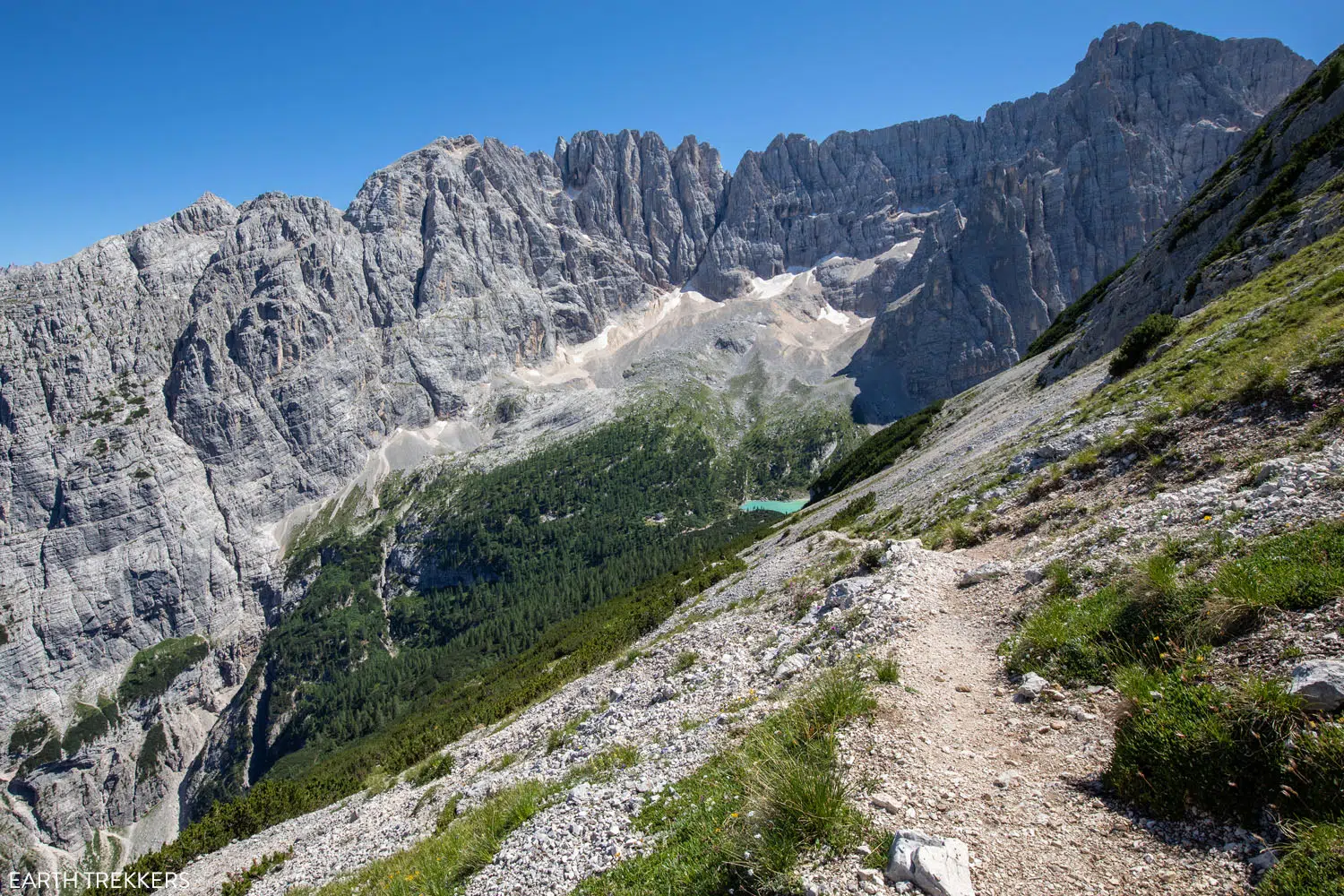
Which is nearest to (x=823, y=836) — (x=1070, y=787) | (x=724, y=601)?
(x=1070, y=787)

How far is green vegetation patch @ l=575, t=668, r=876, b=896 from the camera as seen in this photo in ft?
19.2

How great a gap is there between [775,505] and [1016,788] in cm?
15911

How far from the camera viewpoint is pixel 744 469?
612 ft

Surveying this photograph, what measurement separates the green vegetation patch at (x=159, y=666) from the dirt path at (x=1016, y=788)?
665 ft

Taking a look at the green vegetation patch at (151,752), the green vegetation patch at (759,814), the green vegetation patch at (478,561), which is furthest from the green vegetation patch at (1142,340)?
the green vegetation patch at (151,752)

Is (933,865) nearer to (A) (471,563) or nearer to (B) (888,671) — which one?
(B) (888,671)

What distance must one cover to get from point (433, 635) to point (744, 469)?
103m

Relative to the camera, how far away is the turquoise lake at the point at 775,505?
6072 inches

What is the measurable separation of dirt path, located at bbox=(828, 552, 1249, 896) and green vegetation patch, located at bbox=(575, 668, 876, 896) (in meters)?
0.51

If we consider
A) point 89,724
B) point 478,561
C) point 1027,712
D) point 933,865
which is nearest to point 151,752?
Result: point 89,724

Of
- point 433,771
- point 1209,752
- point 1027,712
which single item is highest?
point 1209,752

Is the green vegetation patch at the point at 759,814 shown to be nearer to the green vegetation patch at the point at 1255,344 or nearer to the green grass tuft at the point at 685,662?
the green grass tuft at the point at 685,662

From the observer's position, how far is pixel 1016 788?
20.3 ft

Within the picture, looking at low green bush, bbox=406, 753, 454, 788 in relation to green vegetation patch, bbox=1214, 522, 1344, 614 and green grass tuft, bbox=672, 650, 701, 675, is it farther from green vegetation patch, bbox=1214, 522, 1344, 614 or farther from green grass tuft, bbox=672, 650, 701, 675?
green vegetation patch, bbox=1214, 522, 1344, 614
